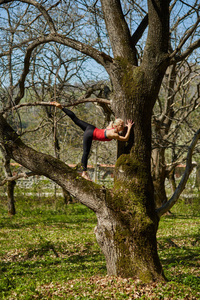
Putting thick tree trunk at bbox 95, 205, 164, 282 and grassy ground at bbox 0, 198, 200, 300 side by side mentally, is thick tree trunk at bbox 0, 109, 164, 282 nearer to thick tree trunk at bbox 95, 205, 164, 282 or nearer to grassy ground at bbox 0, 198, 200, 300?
thick tree trunk at bbox 95, 205, 164, 282

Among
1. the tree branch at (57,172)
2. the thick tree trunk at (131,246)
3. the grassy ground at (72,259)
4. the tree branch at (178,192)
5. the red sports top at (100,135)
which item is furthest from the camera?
the tree branch at (178,192)

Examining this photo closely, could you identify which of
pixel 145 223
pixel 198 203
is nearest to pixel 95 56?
pixel 145 223

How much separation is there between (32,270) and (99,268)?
154 cm

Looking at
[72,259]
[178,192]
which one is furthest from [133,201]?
[72,259]

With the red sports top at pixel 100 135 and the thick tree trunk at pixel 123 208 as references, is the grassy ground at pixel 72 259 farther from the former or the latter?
the red sports top at pixel 100 135

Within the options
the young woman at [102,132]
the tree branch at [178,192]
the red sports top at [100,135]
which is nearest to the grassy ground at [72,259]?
the tree branch at [178,192]

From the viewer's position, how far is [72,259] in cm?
790

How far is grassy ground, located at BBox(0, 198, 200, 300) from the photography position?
15.6 feet

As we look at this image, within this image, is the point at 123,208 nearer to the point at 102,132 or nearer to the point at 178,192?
the point at 178,192

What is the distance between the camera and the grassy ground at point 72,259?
4.77 m

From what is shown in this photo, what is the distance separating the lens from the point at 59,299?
4680 mm

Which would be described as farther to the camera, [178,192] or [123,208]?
[178,192]

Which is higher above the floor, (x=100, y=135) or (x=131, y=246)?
(x=100, y=135)

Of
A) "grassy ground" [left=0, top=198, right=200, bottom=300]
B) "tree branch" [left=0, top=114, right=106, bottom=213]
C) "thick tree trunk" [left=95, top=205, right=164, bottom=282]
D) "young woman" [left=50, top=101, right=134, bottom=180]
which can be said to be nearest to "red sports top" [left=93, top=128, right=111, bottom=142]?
"young woman" [left=50, top=101, right=134, bottom=180]
